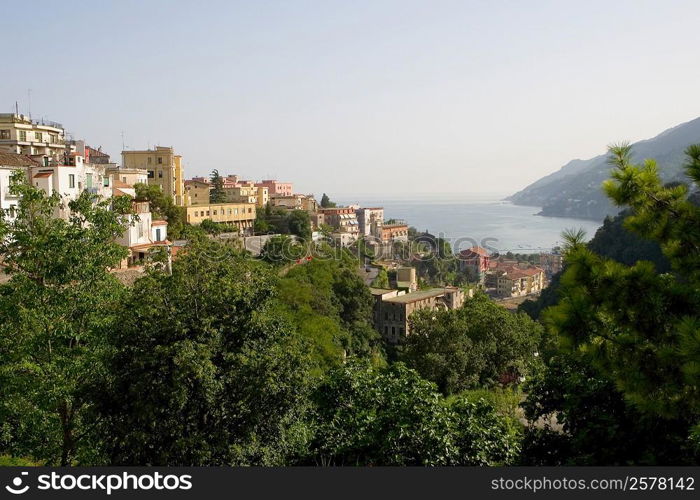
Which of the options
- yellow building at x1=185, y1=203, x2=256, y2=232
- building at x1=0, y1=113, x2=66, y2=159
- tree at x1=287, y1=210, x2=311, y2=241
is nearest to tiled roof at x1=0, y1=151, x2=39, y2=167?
building at x1=0, y1=113, x2=66, y2=159

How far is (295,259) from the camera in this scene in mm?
34781

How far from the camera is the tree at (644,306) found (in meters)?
4.21

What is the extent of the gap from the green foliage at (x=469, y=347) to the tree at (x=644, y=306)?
1711 centimetres

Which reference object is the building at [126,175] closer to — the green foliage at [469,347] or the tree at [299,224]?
the tree at [299,224]

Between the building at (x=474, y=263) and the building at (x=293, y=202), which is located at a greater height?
the building at (x=293, y=202)

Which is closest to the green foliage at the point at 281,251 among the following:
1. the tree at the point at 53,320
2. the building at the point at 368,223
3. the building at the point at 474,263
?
the tree at the point at 53,320

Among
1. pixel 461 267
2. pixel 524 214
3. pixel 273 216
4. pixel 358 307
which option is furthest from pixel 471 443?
pixel 524 214

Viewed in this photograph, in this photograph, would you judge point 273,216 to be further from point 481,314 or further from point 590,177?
point 590,177

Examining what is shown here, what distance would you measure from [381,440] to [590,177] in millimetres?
191819

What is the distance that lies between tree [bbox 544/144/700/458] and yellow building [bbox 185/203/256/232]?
35456 mm

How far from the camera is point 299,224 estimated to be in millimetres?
45938

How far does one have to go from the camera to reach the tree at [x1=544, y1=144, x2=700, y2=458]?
4.21m

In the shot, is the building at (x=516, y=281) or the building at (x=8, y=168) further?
the building at (x=516, y=281)

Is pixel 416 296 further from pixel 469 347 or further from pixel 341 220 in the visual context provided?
pixel 341 220
